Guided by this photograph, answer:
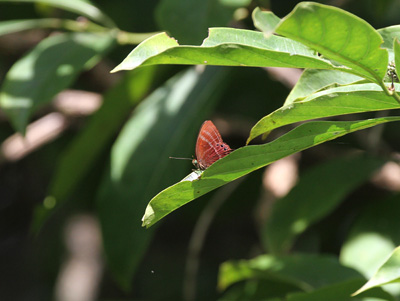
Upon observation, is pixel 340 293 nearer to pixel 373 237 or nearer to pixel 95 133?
pixel 373 237

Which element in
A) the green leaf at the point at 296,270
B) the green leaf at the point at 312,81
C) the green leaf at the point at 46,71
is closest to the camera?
the green leaf at the point at 312,81

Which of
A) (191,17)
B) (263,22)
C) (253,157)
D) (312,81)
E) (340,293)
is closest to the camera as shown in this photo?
(263,22)

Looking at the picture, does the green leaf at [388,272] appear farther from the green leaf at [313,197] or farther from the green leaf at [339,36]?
the green leaf at [313,197]

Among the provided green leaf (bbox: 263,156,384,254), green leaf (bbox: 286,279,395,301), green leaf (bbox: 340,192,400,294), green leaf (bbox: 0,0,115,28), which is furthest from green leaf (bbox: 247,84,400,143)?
green leaf (bbox: 0,0,115,28)

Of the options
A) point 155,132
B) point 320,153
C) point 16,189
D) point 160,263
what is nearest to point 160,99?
point 155,132

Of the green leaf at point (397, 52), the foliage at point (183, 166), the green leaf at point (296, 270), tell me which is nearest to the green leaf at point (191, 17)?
the foliage at point (183, 166)

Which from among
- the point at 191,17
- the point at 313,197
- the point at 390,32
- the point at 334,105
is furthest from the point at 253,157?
the point at 313,197

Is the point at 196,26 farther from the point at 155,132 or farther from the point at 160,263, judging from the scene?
the point at 160,263
